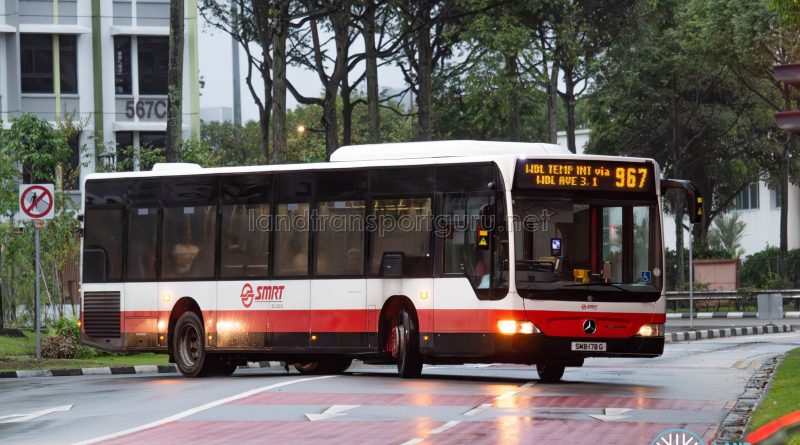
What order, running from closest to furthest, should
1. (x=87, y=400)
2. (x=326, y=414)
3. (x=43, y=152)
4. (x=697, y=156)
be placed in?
(x=326, y=414)
(x=87, y=400)
(x=43, y=152)
(x=697, y=156)

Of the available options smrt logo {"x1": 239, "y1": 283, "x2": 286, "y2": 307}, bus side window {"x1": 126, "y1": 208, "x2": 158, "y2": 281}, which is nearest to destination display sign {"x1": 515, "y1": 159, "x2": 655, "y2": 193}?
smrt logo {"x1": 239, "y1": 283, "x2": 286, "y2": 307}

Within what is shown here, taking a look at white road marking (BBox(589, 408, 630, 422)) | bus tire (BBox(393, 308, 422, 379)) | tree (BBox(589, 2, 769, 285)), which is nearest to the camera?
white road marking (BBox(589, 408, 630, 422))

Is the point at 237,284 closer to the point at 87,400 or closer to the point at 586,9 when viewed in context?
the point at 87,400

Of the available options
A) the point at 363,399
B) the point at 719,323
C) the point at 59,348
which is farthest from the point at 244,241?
the point at 719,323

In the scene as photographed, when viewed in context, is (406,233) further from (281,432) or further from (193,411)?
(281,432)

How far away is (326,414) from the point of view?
15859 millimetres

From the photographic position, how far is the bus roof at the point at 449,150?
2098 cm

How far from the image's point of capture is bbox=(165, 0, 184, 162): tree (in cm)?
3494

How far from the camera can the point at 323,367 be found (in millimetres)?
25453

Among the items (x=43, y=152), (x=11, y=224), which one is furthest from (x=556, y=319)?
(x=43, y=152)

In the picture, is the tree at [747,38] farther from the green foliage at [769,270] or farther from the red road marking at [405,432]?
the red road marking at [405,432]

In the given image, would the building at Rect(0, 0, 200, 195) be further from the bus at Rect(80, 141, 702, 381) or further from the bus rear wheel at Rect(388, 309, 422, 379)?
the bus rear wheel at Rect(388, 309, 422, 379)

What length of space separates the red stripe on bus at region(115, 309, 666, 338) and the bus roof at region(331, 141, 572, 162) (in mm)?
2120

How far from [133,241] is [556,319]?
7.90m
